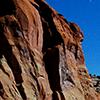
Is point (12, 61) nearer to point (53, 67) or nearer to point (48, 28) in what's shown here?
point (53, 67)

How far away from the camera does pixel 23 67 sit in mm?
60062

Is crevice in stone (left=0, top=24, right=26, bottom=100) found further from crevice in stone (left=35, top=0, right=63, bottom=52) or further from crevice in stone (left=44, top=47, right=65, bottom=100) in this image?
crevice in stone (left=35, top=0, right=63, bottom=52)

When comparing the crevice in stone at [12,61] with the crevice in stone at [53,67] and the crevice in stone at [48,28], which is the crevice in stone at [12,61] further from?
the crevice in stone at [48,28]

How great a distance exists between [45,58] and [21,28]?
7.33m

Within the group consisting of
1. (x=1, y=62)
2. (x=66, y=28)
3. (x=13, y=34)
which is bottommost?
(x=1, y=62)

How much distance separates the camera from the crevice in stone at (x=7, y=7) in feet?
210

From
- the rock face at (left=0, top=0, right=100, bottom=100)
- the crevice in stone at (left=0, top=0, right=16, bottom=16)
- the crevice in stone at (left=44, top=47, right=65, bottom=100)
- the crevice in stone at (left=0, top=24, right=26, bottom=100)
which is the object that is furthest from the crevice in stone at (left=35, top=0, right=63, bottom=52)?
the crevice in stone at (left=0, top=24, right=26, bottom=100)

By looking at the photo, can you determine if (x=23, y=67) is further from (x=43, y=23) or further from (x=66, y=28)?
(x=66, y=28)

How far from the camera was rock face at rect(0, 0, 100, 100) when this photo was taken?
59.1 meters

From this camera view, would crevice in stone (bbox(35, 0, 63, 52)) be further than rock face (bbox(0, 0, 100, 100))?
Yes

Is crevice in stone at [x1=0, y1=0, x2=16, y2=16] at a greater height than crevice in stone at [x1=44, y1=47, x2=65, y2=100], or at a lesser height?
greater

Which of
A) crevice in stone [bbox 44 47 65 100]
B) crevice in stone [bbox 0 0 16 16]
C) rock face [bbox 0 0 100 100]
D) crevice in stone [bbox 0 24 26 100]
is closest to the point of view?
crevice in stone [bbox 0 24 26 100]

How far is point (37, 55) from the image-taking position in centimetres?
6406

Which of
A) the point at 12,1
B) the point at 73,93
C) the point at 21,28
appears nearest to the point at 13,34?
the point at 21,28
